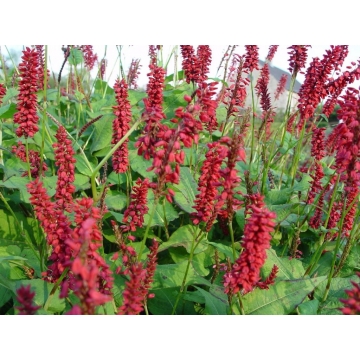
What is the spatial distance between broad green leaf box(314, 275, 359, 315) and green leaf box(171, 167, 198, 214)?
2.65 ft

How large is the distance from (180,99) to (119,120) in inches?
50.2

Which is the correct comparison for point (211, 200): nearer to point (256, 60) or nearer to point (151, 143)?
point (151, 143)

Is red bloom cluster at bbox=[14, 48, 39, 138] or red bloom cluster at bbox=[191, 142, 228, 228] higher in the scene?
red bloom cluster at bbox=[14, 48, 39, 138]

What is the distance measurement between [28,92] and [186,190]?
107cm

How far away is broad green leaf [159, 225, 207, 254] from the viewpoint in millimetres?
2154

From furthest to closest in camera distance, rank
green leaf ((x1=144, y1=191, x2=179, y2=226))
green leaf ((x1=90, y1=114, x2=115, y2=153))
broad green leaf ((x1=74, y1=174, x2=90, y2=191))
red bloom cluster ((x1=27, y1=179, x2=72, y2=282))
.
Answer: green leaf ((x1=90, y1=114, x2=115, y2=153)) → broad green leaf ((x1=74, y1=174, x2=90, y2=191)) → green leaf ((x1=144, y1=191, x2=179, y2=226)) → red bloom cluster ((x1=27, y1=179, x2=72, y2=282))

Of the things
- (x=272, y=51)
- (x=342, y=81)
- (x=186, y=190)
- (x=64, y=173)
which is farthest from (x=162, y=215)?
(x=272, y=51)

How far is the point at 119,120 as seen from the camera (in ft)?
7.02

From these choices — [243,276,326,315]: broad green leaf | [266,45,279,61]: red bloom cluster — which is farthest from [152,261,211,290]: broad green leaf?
[266,45,279,61]: red bloom cluster

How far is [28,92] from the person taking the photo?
2023mm

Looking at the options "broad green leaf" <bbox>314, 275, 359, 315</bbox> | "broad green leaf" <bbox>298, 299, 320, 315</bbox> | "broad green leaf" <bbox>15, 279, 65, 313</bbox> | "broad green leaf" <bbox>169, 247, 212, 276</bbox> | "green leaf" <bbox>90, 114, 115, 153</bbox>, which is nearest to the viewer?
"broad green leaf" <bbox>15, 279, 65, 313</bbox>

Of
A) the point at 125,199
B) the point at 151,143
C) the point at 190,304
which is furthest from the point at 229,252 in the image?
the point at 125,199

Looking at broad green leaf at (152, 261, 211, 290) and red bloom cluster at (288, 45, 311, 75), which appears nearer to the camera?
broad green leaf at (152, 261, 211, 290)

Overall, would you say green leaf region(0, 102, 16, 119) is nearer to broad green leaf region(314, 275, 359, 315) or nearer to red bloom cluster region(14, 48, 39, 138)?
red bloom cluster region(14, 48, 39, 138)
